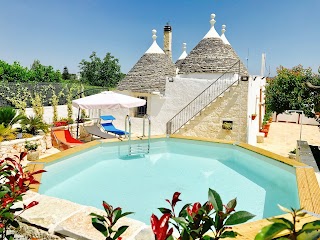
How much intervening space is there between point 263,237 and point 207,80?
58.5 ft

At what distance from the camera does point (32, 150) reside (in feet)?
37.3

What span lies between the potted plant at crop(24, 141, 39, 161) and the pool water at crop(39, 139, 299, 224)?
75.2 inches

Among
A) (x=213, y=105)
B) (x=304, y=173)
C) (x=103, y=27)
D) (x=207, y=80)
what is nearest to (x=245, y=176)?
(x=304, y=173)

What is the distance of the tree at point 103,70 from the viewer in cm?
5725

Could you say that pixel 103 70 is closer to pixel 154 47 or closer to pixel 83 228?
pixel 154 47

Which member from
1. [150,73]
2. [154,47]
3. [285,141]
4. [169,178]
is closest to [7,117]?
[169,178]

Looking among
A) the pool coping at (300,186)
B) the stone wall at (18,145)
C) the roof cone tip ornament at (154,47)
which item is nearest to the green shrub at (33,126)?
the stone wall at (18,145)

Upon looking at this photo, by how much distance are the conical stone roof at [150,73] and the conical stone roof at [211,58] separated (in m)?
2.06

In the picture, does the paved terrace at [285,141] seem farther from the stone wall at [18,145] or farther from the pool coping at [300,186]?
the stone wall at [18,145]

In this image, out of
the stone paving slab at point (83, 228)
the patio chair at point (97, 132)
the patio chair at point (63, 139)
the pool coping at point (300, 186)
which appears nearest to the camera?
the stone paving slab at point (83, 228)

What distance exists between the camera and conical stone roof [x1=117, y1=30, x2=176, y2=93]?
68.0 ft

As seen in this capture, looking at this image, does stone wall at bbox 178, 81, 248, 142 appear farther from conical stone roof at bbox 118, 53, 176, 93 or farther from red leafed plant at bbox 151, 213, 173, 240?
red leafed plant at bbox 151, 213, 173, 240

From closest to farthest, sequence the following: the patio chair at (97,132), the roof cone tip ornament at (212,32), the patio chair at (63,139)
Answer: the patio chair at (63,139), the patio chair at (97,132), the roof cone tip ornament at (212,32)

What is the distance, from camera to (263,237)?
120cm
